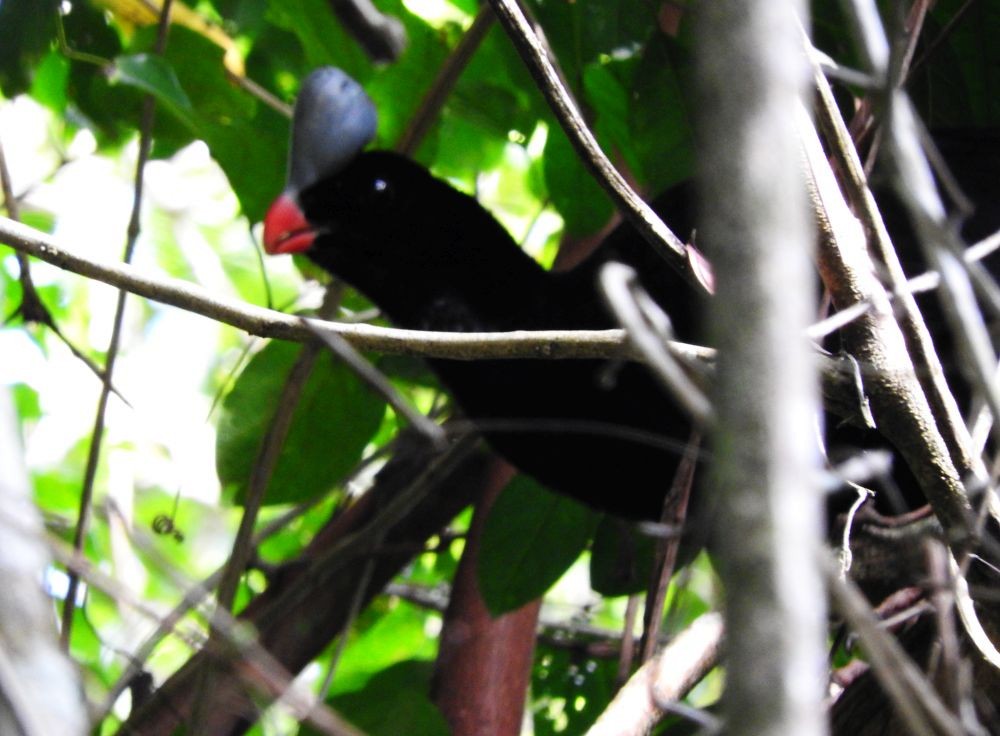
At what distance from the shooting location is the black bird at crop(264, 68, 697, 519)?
2.29 meters

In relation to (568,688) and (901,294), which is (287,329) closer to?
(901,294)

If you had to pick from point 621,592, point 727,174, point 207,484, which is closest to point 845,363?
point 727,174

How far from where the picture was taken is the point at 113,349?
2.18 m

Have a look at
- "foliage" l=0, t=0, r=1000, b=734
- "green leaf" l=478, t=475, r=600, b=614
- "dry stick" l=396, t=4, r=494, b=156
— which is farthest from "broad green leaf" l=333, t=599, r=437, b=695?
"dry stick" l=396, t=4, r=494, b=156

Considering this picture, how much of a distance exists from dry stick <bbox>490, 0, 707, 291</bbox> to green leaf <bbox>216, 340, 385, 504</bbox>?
146 cm

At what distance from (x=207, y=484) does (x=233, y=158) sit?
196cm

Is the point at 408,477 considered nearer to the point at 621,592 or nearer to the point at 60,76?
the point at 621,592

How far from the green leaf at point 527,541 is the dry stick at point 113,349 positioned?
2.48 feet

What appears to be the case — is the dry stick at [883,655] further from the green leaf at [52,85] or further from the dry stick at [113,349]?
the green leaf at [52,85]

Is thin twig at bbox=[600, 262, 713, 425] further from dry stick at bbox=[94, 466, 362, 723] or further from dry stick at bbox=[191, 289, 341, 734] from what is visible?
dry stick at bbox=[191, 289, 341, 734]

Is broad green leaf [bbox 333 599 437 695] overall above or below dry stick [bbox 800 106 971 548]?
above

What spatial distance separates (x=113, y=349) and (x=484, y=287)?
796mm

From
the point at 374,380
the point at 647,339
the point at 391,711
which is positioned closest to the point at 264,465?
the point at 391,711

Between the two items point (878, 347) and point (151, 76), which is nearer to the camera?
point (878, 347)
